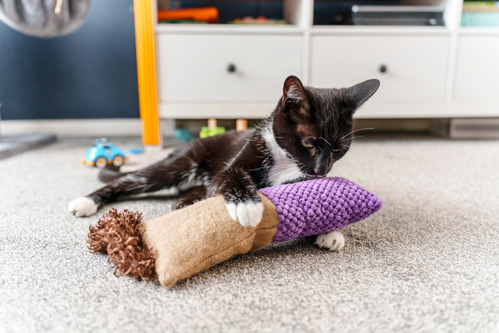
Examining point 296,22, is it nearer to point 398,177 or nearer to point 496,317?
point 398,177

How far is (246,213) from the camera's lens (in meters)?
0.71

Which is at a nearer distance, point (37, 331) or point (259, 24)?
point (37, 331)

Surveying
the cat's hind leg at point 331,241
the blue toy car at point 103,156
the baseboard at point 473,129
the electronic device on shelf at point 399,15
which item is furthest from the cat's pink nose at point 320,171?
the baseboard at point 473,129

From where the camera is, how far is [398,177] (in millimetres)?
1502

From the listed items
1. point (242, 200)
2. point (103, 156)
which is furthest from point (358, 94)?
point (103, 156)

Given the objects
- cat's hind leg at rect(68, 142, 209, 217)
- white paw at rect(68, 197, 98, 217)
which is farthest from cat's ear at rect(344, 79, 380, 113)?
white paw at rect(68, 197, 98, 217)

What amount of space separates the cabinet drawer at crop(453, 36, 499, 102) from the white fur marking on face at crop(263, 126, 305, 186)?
1.69 meters

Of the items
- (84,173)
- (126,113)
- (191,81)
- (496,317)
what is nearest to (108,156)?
(84,173)

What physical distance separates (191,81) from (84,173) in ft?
2.67

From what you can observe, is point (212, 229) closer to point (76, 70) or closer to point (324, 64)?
point (324, 64)

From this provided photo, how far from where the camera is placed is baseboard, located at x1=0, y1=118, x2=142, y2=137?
8.08ft

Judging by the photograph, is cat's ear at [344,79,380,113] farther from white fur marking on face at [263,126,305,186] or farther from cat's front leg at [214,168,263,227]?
cat's front leg at [214,168,263,227]

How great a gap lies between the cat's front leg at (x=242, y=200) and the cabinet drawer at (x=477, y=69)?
6.14ft

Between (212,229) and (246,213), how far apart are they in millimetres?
70
